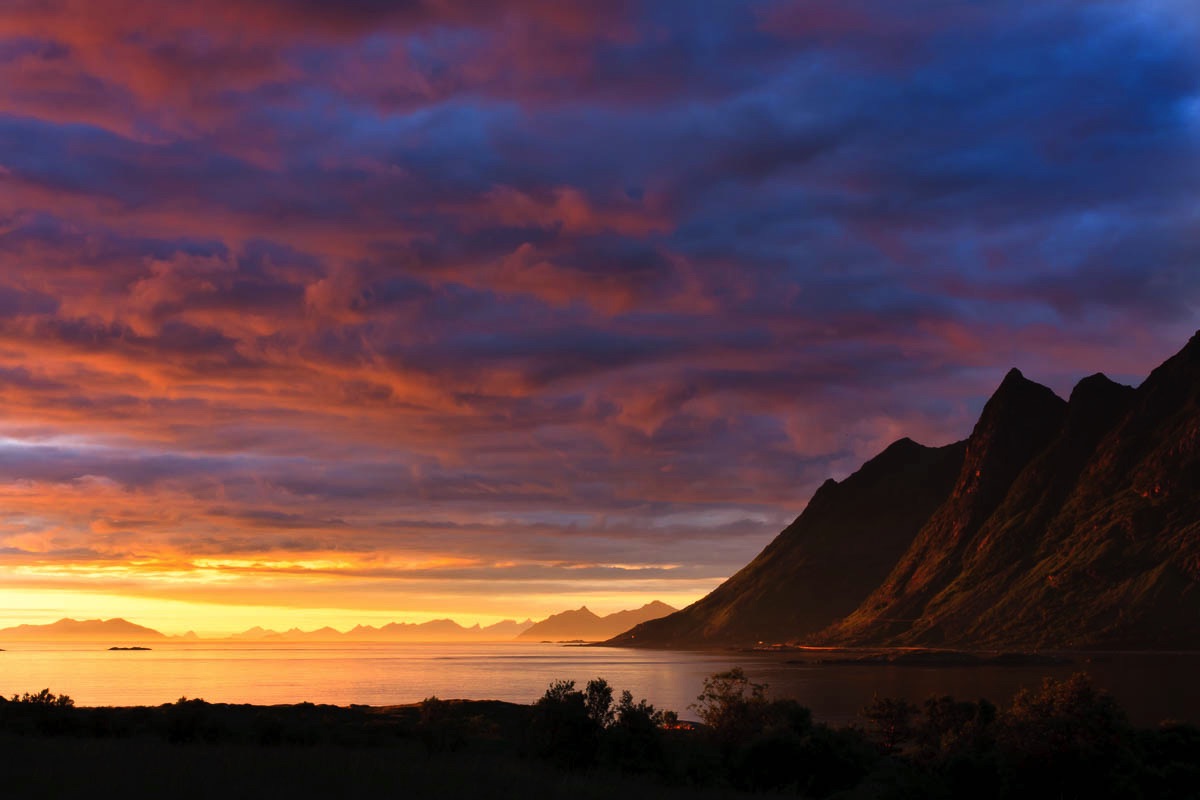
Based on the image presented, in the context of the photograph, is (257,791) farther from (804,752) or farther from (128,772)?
(804,752)

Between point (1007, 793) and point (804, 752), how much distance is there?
37.2ft

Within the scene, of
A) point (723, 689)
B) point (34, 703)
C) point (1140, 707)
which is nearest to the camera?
point (34, 703)

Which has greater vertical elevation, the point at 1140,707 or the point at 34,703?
the point at 34,703

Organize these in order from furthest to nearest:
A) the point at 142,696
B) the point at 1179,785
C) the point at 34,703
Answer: the point at 142,696 → the point at 34,703 → the point at 1179,785

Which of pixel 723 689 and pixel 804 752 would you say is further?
pixel 723 689

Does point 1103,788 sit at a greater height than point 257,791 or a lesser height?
lesser

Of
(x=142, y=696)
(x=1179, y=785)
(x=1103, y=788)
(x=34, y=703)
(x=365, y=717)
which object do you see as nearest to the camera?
(x=1103, y=788)

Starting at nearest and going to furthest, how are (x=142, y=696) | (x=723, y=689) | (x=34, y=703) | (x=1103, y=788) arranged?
(x=1103, y=788)
(x=34, y=703)
(x=723, y=689)
(x=142, y=696)

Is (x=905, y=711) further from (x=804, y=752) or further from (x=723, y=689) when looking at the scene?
(x=804, y=752)

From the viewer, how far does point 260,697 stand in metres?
189

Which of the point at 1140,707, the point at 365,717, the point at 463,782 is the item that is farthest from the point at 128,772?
the point at 1140,707

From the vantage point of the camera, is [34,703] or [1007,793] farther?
[34,703]

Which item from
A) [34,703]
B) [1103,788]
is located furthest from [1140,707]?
[34,703]

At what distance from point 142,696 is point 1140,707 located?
15705 cm
